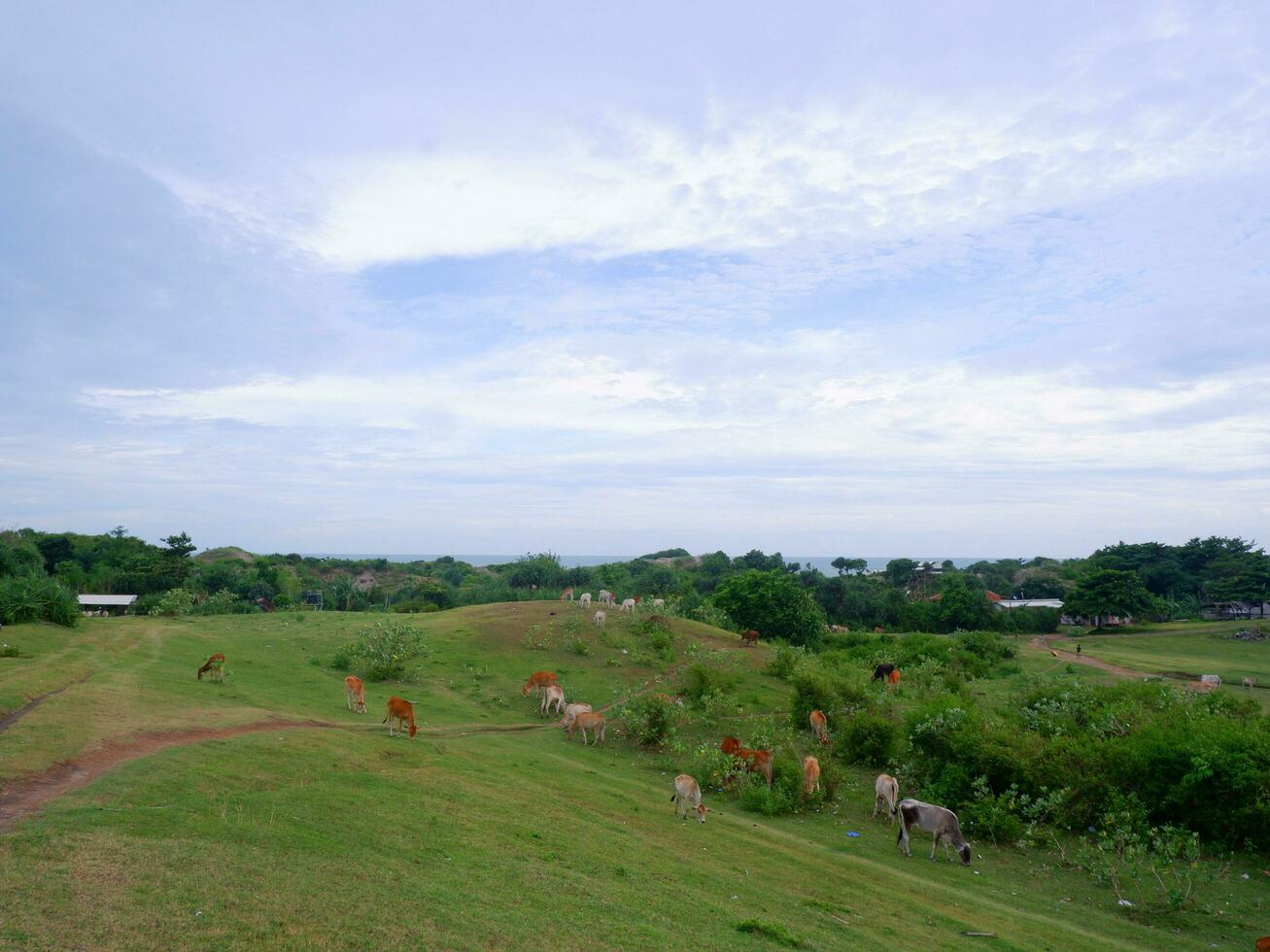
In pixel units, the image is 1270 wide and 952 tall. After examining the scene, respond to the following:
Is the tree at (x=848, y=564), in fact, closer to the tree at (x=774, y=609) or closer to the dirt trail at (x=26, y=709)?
the tree at (x=774, y=609)

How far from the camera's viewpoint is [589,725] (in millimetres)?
24109

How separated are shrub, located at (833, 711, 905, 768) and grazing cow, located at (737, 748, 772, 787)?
504 cm

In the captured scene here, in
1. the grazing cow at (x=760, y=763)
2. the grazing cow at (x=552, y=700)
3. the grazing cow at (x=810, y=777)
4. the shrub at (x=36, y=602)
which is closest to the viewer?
the grazing cow at (x=810, y=777)

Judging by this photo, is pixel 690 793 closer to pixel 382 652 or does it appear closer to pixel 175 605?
pixel 382 652

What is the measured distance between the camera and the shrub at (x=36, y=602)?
1004 inches

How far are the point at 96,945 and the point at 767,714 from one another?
2463cm

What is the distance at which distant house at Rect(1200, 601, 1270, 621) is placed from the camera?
76750 mm

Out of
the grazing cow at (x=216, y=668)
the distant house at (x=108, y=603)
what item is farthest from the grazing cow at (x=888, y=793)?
the distant house at (x=108, y=603)

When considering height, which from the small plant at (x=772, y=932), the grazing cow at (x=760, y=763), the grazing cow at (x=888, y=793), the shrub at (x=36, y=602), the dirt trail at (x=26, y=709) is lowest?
the grazing cow at (x=888, y=793)

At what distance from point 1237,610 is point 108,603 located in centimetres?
10342

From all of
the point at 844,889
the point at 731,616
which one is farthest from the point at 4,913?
the point at 731,616

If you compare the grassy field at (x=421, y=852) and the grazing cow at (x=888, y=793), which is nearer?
the grassy field at (x=421, y=852)

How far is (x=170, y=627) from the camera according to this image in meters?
32.3

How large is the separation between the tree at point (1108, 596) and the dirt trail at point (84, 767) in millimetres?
74670
